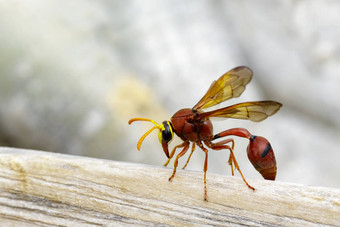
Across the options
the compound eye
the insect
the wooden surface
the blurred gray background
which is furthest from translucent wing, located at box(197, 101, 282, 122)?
the blurred gray background

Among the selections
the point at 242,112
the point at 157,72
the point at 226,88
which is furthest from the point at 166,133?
the point at 157,72

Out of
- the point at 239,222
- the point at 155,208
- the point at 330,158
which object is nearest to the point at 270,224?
the point at 239,222

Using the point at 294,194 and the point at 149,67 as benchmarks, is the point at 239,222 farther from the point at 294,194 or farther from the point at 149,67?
the point at 149,67

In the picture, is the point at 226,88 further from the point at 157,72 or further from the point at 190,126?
the point at 157,72

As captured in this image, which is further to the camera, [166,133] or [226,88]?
[226,88]

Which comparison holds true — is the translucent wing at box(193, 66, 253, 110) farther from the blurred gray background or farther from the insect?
the blurred gray background
